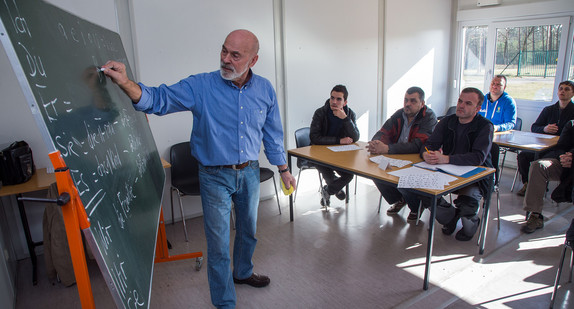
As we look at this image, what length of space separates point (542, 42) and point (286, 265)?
16.0 feet

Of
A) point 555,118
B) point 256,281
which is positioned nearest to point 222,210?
point 256,281

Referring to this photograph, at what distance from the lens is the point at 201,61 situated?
349 centimetres

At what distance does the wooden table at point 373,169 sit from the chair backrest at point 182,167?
95 centimetres

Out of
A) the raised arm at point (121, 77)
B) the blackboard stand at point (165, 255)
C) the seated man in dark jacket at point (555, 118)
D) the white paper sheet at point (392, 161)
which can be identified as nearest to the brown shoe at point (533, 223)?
the seated man in dark jacket at point (555, 118)

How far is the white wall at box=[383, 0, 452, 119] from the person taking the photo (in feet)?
16.7

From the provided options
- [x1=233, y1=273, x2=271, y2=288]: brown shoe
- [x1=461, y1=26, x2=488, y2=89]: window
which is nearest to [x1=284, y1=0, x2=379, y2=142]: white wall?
[x1=461, y1=26, x2=488, y2=89]: window

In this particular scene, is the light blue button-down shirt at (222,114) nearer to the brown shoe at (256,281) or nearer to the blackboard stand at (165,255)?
the brown shoe at (256,281)

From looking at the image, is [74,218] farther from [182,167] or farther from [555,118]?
[555,118]

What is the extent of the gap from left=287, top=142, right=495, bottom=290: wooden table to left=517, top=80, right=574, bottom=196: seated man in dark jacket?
1.71m

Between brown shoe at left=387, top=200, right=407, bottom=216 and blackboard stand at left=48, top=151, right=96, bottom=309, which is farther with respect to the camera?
brown shoe at left=387, top=200, right=407, bottom=216

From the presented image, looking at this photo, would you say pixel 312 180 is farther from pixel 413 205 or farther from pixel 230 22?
pixel 230 22

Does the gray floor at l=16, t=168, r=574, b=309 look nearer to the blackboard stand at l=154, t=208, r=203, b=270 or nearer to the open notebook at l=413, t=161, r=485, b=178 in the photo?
the blackboard stand at l=154, t=208, r=203, b=270

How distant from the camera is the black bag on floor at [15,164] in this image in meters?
2.52

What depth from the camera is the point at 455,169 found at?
2.62 meters
